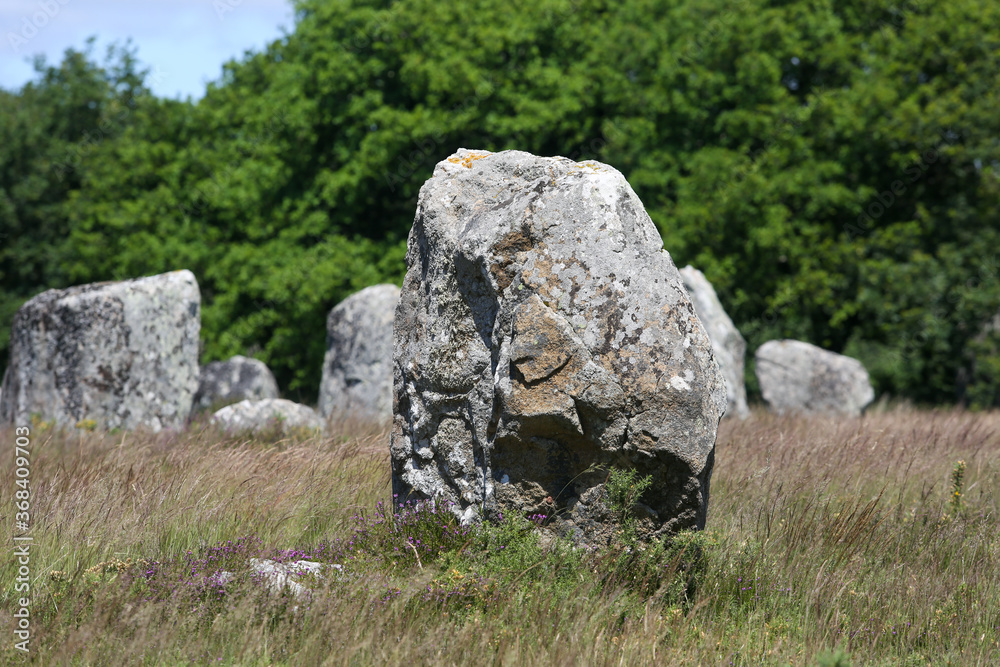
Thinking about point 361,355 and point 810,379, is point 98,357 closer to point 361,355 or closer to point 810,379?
point 361,355

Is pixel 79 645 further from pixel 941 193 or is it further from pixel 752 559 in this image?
pixel 941 193

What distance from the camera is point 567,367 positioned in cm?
388

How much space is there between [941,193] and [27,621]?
2013 centimetres

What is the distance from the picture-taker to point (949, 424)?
27.1 ft

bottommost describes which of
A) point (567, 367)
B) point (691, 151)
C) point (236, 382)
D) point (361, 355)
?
point (236, 382)

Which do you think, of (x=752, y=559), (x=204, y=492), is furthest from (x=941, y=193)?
(x=204, y=492)

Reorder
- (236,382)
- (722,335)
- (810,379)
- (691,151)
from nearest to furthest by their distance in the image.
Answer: (722,335) < (236,382) < (810,379) < (691,151)

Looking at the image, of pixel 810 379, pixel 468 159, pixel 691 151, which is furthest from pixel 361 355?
pixel 691 151

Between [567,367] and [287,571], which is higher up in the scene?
[567,367]

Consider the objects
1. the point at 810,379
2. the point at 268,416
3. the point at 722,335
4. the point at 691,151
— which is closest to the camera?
the point at 268,416

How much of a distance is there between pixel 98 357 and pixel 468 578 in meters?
7.09

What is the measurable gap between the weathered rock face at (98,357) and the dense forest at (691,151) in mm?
7198

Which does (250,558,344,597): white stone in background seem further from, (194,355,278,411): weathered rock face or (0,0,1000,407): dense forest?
(0,0,1000,407): dense forest

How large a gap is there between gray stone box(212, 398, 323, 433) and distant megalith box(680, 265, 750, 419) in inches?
239
